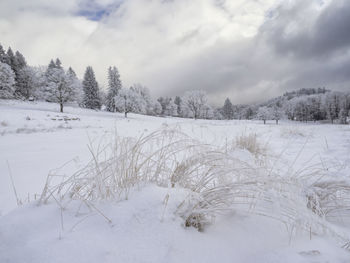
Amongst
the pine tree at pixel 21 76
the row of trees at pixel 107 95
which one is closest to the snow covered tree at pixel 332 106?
the row of trees at pixel 107 95

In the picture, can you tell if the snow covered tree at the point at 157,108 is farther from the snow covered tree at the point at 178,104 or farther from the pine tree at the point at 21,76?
the pine tree at the point at 21,76

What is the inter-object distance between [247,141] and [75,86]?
97.4 feet

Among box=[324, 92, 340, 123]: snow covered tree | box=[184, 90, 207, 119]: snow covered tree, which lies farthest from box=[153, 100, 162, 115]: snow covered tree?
box=[324, 92, 340, 123]: snow covered tree

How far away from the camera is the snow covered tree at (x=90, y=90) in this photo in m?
34.4

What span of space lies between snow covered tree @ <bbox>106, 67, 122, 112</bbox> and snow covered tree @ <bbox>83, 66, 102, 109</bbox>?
8.45ft

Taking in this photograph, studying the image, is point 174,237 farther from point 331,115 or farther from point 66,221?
point 331,115

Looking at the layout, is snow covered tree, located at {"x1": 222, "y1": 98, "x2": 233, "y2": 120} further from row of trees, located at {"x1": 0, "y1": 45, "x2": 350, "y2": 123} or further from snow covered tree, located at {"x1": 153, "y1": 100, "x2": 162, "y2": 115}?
snow covered tree, located at {"x1": 153, "y1": 100, "x2": 162, "y2": 115}

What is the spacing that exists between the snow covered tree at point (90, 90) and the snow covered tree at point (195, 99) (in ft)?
70.6

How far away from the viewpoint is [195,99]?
40.9 m

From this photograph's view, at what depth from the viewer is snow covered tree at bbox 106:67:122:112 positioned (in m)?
36.6

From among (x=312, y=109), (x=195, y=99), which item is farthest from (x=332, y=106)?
(x=195, y=99)

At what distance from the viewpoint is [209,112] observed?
5312 cm

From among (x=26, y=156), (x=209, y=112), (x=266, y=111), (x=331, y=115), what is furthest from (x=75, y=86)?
(x=331, y=115)

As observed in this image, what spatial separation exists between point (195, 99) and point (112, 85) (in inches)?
796
